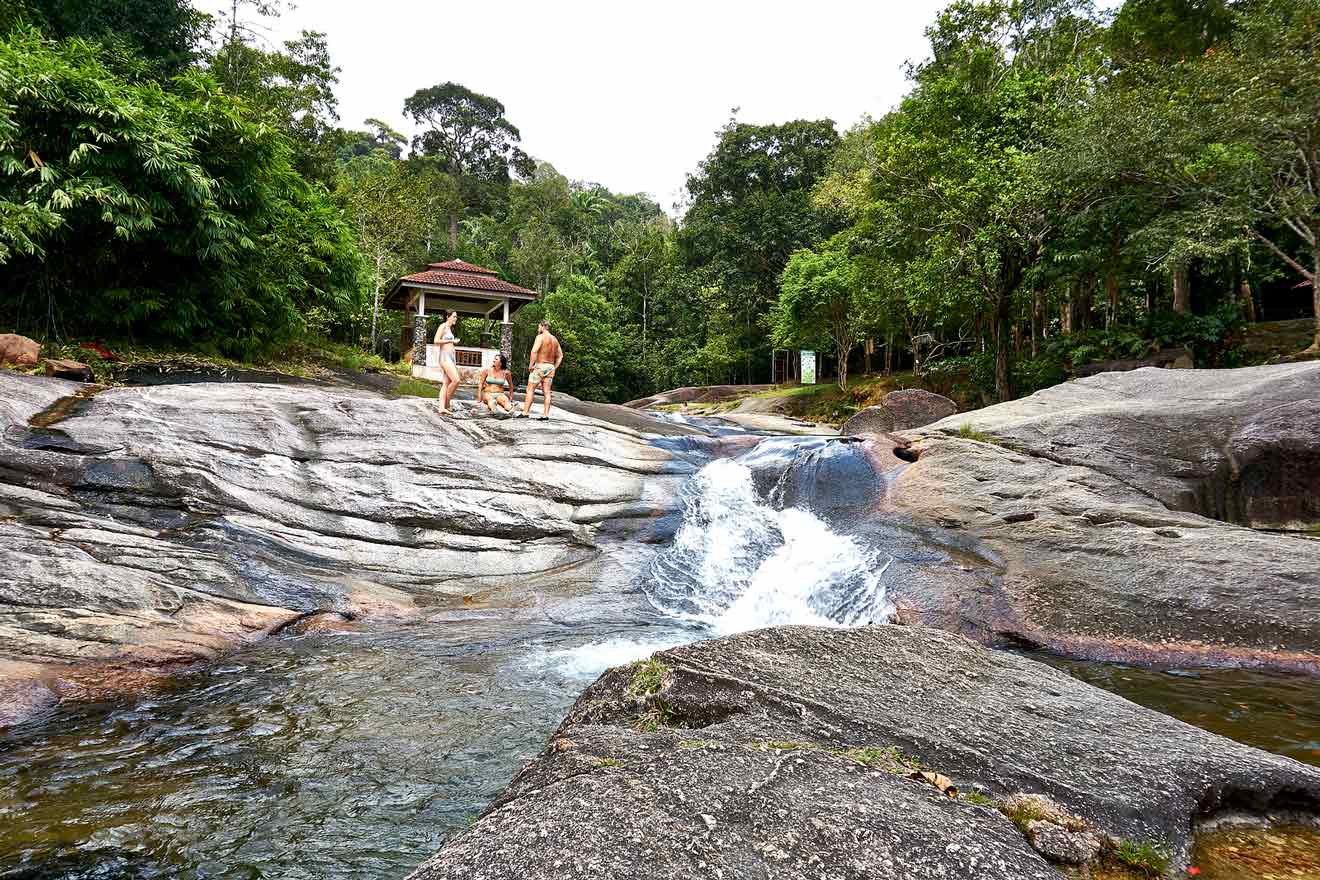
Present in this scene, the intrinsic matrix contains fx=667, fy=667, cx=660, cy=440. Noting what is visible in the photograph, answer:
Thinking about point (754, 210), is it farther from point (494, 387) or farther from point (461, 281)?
point (494, 387)

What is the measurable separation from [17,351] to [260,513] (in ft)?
20.4

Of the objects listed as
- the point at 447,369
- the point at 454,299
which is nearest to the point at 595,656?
the point at 447,369

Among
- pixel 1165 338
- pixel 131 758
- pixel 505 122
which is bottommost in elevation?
pixel 131 758

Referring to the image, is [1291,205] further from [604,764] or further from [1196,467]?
[604,764]

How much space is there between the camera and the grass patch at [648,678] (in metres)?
3.48

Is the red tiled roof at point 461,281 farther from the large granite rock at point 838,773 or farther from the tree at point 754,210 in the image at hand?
the large granite rock at point 838,773

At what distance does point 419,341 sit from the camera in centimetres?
2653

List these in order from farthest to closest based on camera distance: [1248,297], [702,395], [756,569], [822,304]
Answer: [702,395], [822,304], [1248,297], [756,569]

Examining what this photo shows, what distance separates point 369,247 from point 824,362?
26072 mm

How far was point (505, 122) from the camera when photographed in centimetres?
6950

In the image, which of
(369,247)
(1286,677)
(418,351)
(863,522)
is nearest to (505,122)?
(369,247)

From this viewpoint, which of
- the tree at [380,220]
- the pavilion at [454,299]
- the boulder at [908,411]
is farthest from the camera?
the tree at [380,220]

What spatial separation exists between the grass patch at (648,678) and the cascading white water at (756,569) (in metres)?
4.35

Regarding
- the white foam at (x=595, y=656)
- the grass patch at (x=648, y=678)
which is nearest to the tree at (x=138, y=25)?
the white foam at (x=595, y=656)
